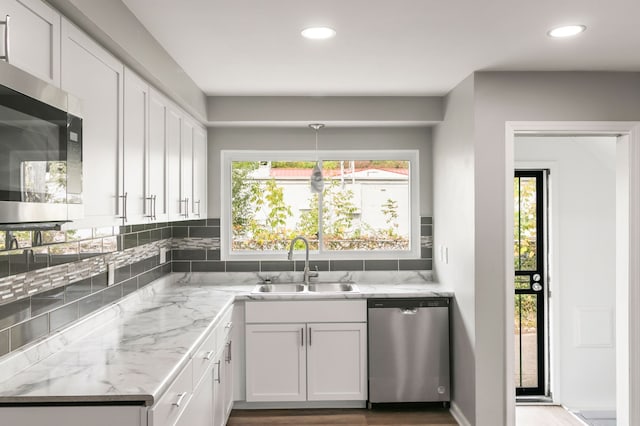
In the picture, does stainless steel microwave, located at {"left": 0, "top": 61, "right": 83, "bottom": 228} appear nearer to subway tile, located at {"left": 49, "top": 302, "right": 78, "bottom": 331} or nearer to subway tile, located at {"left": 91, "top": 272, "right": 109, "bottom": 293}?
subway tile, located at {"left": 49, "top": 302, "right": 78, "bottom": 331}

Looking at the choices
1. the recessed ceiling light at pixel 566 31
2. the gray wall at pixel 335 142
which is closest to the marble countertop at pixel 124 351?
the gray wall at pixel 335 142

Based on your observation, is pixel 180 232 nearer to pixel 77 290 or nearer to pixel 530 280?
pixel 77 290

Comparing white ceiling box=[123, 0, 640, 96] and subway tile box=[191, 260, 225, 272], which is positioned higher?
white ceiling box=[123, 0, 640, 96]

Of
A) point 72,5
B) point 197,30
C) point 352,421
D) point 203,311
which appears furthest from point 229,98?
point 352,421

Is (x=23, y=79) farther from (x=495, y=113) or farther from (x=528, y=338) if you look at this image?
(x=528, y=338)

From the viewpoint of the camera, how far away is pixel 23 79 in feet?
4.23

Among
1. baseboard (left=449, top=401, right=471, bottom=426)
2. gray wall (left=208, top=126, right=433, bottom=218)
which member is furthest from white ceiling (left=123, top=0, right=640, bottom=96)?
baseboard (left=449, top=401, right=471, bottom=426)

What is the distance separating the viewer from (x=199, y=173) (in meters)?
3.95

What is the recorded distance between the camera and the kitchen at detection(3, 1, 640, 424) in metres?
2.09

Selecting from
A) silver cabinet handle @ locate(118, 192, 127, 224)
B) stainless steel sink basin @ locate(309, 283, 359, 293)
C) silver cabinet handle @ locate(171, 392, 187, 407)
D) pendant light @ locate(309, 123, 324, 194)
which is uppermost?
pendant light @ locate(309, 123, 324, 194)

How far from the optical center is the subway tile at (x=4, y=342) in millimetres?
1822

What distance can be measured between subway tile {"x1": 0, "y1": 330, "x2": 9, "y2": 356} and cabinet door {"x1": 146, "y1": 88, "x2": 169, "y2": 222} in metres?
0.95

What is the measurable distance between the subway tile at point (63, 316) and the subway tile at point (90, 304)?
52 mm

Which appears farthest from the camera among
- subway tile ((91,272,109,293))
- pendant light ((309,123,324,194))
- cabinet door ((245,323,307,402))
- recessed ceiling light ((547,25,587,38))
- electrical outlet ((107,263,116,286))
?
pendant light ((309,123,324,194))
